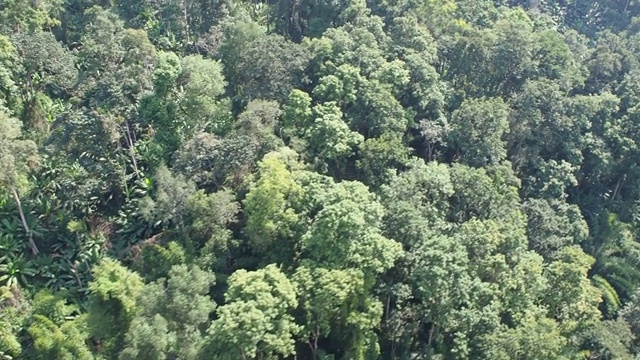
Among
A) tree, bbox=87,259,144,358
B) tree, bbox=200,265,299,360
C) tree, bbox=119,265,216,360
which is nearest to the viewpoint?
tree, bbox=119,265,216,360

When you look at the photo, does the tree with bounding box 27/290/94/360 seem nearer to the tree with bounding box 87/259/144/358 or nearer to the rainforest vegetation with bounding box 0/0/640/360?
the rainforest vegetation with bounding box 0/0/640/360

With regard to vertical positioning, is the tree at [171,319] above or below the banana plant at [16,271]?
below

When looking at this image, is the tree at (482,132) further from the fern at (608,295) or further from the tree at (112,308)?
the tree at (112,308)

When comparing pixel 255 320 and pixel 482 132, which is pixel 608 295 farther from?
pixel 255 320

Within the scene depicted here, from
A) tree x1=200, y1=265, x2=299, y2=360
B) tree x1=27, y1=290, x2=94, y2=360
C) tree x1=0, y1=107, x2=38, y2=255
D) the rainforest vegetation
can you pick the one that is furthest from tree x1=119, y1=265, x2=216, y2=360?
tree x1=0, y1=107, x2=38, y2=255

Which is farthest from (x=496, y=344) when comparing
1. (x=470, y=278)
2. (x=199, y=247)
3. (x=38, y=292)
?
(x=38, y=292)

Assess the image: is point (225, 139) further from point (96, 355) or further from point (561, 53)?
point (561, 53)

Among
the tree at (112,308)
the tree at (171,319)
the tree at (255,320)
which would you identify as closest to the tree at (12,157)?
the tree at (112,308)

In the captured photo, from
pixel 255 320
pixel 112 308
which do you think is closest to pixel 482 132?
pixel 255 320

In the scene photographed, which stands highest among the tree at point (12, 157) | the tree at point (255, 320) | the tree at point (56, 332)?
the tree at point (12, 157)
